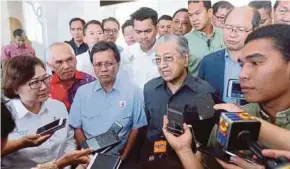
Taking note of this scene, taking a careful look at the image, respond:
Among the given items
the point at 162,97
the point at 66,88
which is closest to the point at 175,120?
the point at 162,97

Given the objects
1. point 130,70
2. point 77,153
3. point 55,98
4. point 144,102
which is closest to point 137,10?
point 130,70

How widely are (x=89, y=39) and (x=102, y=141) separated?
41 centimetres

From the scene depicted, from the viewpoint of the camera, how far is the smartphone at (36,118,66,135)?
140 centimetres

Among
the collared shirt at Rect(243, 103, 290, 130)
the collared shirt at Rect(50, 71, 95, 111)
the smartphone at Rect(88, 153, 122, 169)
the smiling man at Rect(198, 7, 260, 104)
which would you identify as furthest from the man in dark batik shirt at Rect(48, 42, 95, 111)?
the collared shirt at Rect(243, 103, 290, 130)

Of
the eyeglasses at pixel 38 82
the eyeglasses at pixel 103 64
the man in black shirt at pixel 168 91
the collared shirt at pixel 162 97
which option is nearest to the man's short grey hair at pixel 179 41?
the man in black shirt at pixel 168 91

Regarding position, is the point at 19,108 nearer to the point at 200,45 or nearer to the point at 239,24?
the point at 200,45

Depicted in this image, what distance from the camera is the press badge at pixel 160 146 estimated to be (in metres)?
1.46

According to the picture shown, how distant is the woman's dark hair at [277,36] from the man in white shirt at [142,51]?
0.37m

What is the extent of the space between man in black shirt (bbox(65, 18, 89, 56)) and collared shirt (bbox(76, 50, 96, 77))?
2 centimetres

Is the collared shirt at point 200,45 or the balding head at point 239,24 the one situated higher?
the balding head at point 239,24

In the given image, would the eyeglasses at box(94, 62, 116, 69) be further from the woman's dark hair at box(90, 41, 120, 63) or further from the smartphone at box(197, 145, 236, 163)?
the smartphone at box(197, 145, 236, 163)

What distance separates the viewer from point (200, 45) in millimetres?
1474

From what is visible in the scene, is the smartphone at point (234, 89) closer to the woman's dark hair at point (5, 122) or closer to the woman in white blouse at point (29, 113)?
the woman in white blouse at point (29, 113)

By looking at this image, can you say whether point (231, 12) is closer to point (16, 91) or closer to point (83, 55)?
point (83, 55)
